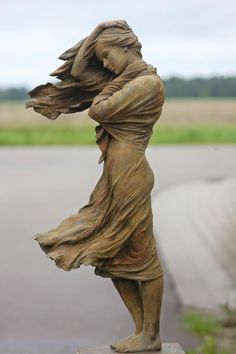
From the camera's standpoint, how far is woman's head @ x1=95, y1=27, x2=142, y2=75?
4.27 m

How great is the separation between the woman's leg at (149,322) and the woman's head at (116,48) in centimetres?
94

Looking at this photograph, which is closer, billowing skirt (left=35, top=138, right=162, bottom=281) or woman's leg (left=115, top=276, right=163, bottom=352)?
billowing skirt (left=35, top=138, right=162, bottom=281)

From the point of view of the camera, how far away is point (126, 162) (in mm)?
4266

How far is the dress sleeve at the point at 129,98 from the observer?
421cm

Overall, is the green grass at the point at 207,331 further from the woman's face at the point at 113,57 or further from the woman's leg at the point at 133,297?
the woman's face at the point at 113,57

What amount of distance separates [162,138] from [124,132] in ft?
18.1

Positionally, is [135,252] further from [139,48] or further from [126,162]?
[139,48]

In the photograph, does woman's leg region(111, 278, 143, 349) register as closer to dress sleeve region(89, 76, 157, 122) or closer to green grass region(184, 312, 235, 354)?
dress sleeve region(89, 76, 157, 122)

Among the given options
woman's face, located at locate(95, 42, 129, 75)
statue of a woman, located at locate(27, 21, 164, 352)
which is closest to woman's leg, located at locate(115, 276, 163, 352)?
statue of a woman, located at locate(27, 21, 164, 352)

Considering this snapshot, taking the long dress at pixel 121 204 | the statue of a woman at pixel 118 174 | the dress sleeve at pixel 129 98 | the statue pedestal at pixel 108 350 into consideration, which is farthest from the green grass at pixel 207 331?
the dress sleeve at pixel 129 98

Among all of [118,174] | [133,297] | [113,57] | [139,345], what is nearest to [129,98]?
[113,57]

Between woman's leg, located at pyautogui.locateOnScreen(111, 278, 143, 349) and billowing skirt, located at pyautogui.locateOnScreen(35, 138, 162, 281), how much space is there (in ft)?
0.31

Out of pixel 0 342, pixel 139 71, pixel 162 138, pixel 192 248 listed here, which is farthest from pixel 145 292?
pixel 162 138

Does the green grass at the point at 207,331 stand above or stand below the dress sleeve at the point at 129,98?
below
